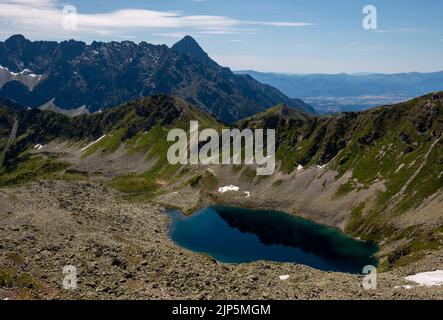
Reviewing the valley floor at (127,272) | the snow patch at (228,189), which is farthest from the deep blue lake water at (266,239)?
the valley floor at (127,272)

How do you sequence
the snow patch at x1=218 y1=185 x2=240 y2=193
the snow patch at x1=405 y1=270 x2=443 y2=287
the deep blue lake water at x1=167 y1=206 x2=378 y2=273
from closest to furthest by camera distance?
1. the snow patch at x1=405 y1=270 x2=443 y2=287
2. the deep blue lake water at x1=167 y1=206 x2=378 y2=273
3. the snow patch at x1=218 y1=185 x2=240 y2=193

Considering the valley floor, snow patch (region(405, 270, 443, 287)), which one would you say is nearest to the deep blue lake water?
the valley floor

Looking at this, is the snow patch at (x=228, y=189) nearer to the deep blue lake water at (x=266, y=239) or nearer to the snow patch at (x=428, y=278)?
the deep blue lake water at (x=266, y=239)

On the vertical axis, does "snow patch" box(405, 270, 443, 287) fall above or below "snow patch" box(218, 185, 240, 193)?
above

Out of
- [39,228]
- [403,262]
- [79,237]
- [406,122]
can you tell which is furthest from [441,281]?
[406,122]

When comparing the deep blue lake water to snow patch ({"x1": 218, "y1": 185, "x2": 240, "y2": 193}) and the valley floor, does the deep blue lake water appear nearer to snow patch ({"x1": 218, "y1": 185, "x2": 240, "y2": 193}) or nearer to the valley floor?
snow patch ({"x1": 218, "y1": 185, "x2": 240, "y2": 193})

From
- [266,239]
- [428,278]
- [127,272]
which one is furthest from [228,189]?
[428,278]

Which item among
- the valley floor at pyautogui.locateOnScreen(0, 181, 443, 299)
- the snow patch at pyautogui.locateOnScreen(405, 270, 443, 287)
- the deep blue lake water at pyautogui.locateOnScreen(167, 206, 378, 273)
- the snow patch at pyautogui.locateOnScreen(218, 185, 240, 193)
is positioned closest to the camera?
the valley floor at pyautogui.locateOnScreen(0, 181, 443, 299)

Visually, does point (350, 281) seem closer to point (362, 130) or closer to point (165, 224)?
point (165, 224)

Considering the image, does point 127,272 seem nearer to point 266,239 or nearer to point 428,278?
point 428,278
